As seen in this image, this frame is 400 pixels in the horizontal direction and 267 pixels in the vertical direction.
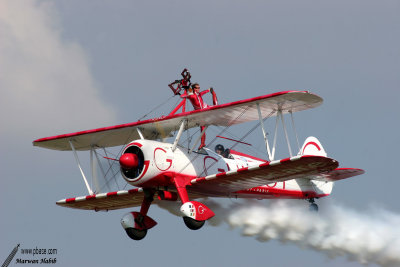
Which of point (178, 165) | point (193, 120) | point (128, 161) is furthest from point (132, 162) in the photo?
point (193, 120)

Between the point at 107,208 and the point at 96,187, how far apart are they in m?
0.97

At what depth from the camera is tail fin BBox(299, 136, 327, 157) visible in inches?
1047

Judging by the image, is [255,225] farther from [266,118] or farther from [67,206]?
[67,206]

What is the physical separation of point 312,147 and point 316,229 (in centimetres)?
253

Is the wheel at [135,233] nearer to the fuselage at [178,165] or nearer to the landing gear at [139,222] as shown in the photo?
the landing gear at [139,222]

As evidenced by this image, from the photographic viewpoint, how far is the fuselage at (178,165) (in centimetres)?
2172

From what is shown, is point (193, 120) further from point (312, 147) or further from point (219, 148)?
point (312, 147)

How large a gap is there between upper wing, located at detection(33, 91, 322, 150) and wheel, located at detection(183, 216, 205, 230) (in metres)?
2.86

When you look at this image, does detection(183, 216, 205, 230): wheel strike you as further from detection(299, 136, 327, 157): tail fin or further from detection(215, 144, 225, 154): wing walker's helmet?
detection(299, 136, 327, 157): tail fin

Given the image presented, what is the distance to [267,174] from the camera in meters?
21.9

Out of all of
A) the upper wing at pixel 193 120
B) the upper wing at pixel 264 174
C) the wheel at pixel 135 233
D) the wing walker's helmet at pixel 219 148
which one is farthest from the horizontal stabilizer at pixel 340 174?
the wheel at pixel 135 233

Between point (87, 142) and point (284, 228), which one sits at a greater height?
point (87, 142)

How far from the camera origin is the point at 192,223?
2128 cm

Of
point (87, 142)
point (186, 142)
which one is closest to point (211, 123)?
point (186, 142)
